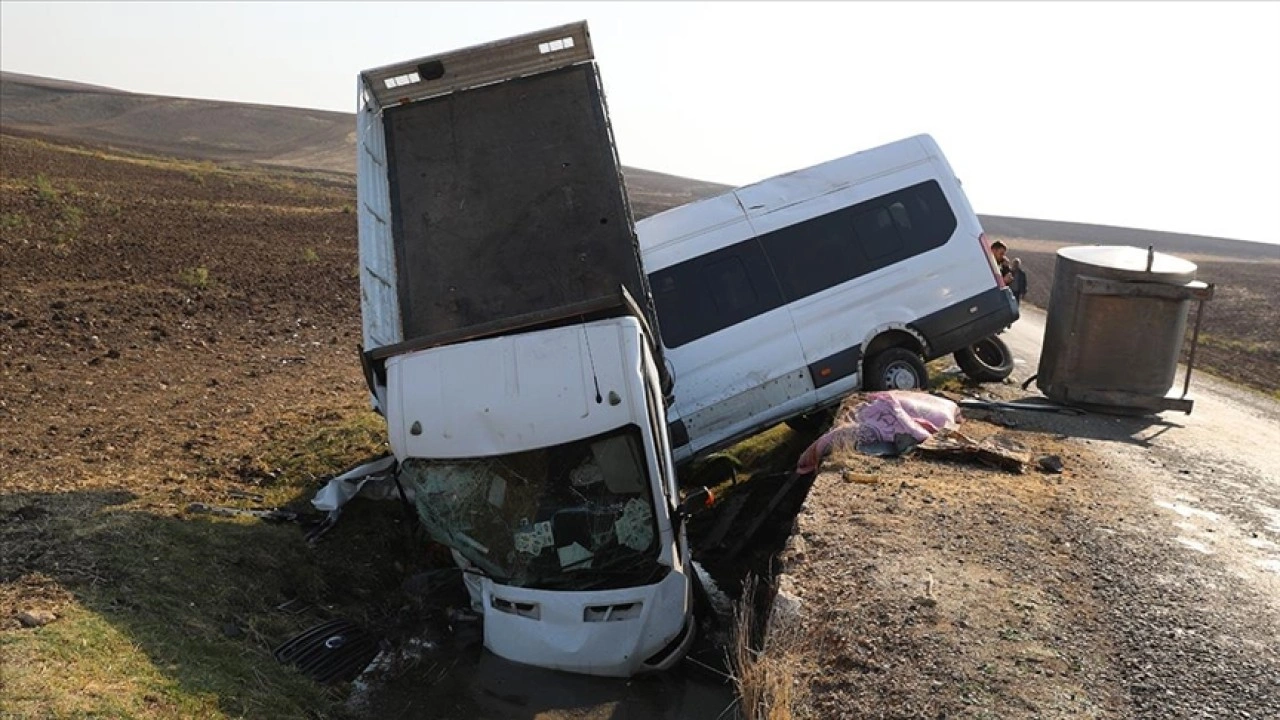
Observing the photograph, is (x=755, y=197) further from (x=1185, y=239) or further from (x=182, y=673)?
(x=1185, y=239)

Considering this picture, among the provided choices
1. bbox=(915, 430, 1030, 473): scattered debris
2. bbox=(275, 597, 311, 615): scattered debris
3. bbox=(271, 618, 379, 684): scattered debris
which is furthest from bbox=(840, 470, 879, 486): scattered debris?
bbox=(275, 597, 311, 615): scattered debris

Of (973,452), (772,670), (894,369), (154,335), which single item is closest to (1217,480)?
(973,452)

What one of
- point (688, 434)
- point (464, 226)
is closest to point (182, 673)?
point (464, 226)

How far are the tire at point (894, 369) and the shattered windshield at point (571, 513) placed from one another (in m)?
4.73

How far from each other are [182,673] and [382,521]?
3.24 m

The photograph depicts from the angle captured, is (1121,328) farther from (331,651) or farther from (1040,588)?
(331,651)

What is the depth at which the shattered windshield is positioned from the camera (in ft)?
21.5

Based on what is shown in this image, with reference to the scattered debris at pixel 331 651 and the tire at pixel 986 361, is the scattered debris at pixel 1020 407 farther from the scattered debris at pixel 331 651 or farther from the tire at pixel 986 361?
the scattered debris at pixel 331 651

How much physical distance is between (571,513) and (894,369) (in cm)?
519

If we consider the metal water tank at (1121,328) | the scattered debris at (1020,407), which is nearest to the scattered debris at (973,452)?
the scattered debris at (1020,407)

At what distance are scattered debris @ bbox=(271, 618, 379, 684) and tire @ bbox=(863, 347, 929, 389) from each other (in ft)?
18.8

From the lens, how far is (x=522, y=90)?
9.67 metres

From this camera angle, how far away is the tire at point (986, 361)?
12663 millimetres

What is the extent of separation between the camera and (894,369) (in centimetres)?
1074
